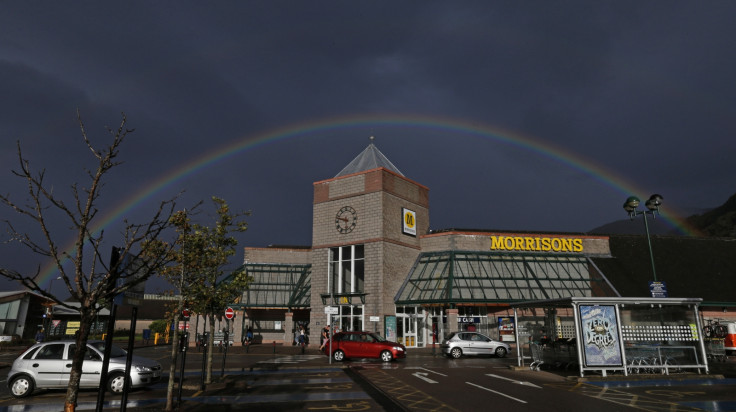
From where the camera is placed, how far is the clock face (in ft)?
125

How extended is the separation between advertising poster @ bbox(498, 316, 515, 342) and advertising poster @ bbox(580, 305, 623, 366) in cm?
1773

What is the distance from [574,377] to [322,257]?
25.0 m

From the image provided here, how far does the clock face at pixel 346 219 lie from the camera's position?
1501 inches

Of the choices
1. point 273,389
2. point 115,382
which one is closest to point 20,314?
point 115,382

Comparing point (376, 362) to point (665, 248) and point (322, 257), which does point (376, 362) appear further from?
point (665, 248)

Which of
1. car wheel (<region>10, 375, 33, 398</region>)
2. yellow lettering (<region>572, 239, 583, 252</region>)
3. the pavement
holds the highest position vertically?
yellow lettering (<region>572, 239, 583, 252</region>)

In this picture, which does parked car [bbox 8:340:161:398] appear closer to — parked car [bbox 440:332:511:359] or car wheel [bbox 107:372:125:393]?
car wheel [bbox 107:372:125:393]

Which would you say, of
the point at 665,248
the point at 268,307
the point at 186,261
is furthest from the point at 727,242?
the point at 186,261

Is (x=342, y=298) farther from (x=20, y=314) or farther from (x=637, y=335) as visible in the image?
(x=20, y=314)

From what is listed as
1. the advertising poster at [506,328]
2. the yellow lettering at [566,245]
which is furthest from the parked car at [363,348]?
the yellow lettering at [566,245]

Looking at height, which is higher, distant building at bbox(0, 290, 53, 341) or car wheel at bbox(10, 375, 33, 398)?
distant building at bbox(0, 290, 53, 341)

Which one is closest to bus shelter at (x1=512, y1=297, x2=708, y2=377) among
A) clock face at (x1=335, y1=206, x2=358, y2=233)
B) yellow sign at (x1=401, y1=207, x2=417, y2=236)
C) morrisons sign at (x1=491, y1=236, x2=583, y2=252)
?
yellow sign at (x1=401, y1=207, x2=417, y2=236)

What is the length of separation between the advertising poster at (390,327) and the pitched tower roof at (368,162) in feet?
41.2

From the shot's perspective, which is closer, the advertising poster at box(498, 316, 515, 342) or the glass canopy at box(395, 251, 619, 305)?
the advertising poster at box(498, 316, 515, 342)
